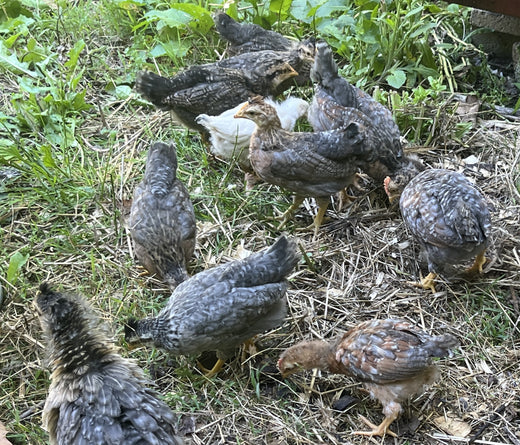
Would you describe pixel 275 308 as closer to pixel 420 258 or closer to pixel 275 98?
pixel 420 258

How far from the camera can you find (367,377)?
3.20 m

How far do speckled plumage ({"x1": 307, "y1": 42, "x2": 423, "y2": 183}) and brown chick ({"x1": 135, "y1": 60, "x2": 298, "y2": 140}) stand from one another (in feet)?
1.44

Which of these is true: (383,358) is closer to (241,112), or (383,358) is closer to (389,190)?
(389,190)

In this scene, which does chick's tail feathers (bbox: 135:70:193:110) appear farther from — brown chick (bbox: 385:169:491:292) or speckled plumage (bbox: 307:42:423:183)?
brown chick (bbox: 385:169:491:292)

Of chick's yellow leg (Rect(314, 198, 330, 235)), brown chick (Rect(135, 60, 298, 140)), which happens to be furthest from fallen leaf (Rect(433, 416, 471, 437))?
brown chick (Rect(135, 60, 298, 140))

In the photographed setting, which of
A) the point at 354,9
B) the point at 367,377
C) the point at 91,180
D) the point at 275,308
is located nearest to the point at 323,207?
the point at 275,308

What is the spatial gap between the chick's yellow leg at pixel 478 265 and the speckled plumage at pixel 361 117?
75 centimetres

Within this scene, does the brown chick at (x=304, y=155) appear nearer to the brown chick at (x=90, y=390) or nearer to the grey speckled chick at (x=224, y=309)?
the grey speckled chick at (x=224, y=309)

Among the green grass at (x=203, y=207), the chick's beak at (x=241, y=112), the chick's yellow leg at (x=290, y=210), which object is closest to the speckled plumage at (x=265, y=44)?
the green grass at (x=203, y=207)

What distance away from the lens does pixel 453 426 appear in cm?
327

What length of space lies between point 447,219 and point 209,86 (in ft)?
7.22

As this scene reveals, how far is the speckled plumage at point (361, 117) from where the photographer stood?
4293mm

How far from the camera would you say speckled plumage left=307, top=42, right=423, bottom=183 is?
4293 millimetres

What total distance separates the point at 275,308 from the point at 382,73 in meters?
2.73
